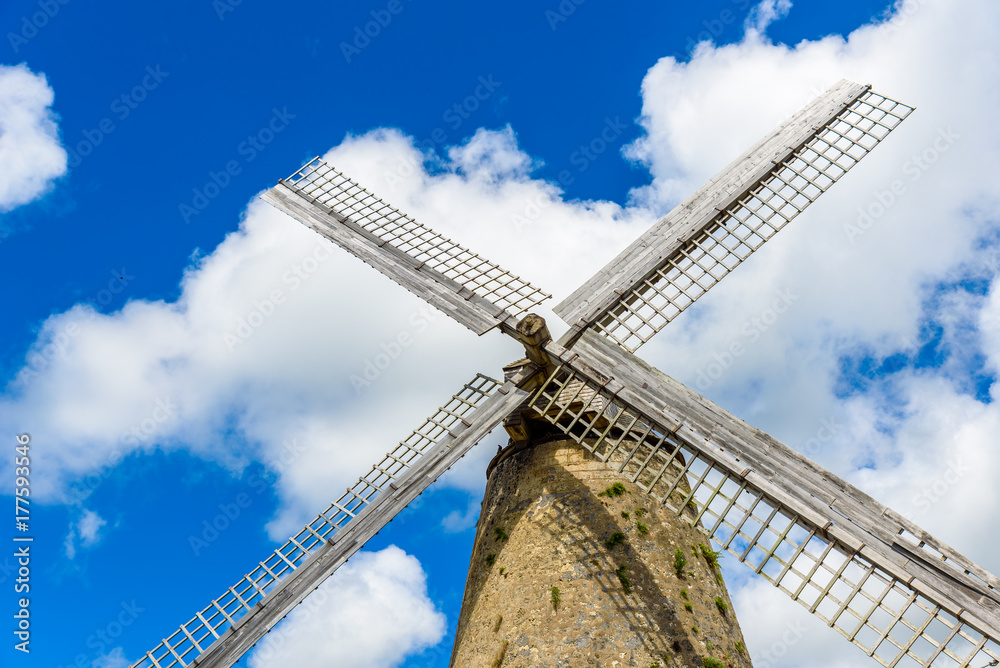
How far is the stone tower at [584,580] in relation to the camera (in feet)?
24.1

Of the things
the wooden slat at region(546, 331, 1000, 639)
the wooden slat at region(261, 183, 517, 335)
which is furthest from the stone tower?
the wooden slat at region(261, 183, 517, 335)

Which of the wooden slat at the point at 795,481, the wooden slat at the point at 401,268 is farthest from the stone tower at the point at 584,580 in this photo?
the wooden slat at the point at 401,268

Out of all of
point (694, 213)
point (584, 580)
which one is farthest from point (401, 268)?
point (584, 580)

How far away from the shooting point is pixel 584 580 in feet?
25.3

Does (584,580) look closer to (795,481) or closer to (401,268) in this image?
(795,481)

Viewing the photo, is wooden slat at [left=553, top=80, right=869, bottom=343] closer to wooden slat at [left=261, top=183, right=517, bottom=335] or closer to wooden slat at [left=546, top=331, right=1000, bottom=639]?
wooden slat at [left=546, top=331, right=1000, bottom=639]

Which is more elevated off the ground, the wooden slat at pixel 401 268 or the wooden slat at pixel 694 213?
the wooden slat at pixel 401 268

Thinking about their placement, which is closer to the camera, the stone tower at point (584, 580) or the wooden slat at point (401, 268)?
the stone tower at point (584, 580)

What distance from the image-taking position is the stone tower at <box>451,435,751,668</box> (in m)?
7.34

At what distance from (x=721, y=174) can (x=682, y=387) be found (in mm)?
4368

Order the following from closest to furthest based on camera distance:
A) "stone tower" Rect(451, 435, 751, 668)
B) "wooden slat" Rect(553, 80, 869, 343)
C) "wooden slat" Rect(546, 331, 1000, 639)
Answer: "wooden slat" Rect(546, 331, 1000, 639)
"stone tower" Rect(451, 435, 751, 668)
"wooden slat" Rect(553, 80, 869, 343)

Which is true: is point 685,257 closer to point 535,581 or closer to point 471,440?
point 471,440

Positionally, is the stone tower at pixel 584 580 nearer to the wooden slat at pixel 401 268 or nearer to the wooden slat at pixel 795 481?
the wooden slat at pixel 795 481

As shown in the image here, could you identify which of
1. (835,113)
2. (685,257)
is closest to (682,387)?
(685,257)
